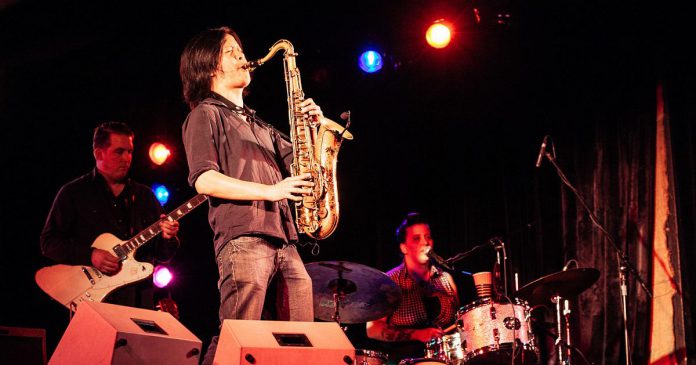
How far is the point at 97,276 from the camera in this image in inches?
216

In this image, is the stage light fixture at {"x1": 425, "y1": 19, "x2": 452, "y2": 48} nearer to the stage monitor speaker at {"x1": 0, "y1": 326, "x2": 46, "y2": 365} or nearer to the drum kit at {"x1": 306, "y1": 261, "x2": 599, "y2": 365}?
the drum kit at {"x1": 306, "y1": 261, "x2": 599, "y2": 365}

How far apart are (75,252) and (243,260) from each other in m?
2.75

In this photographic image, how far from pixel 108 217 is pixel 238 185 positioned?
110 inches

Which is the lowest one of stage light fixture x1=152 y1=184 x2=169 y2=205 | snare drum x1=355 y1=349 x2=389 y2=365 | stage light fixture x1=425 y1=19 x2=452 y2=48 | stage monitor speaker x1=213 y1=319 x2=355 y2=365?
snare drum x1=355 y1=349 x2=389 y2=365

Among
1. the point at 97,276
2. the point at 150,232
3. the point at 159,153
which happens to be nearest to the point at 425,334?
the point at 150,232

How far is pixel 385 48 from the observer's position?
24.6 feet

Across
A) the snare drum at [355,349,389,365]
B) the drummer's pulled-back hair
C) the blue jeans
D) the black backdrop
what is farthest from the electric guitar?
the drummer's pulled-back hair

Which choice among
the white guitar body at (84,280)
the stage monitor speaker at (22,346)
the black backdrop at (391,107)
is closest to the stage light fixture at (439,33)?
the black backdrop at (391,107)

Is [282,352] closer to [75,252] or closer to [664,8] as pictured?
[75,252]

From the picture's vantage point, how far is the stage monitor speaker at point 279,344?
3.00 meters

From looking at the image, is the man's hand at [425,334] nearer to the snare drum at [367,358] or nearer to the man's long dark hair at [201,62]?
the snare drum at [367,358]

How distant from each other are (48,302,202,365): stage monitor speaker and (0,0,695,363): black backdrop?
3698 millimetres

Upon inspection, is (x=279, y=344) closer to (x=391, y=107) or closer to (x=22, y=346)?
(x=22, y=346)

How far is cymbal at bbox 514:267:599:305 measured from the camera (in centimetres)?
519
